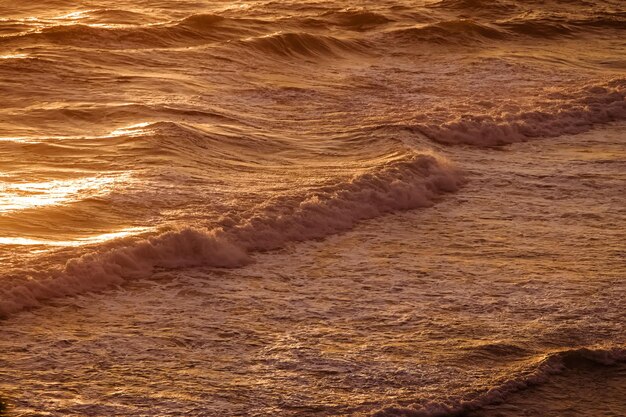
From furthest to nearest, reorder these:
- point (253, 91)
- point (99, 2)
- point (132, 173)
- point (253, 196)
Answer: point (99, 2)
point (253, 91)
point (132, 173)
point (253, 196)

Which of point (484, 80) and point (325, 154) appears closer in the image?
point (325, 154)

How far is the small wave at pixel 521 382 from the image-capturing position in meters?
6.41

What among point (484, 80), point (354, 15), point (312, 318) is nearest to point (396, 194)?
point (312, 318)

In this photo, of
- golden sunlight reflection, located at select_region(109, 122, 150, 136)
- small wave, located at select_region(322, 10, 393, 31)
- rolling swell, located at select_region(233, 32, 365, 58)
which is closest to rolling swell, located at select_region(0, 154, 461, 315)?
golden sunlight reflection, located at select_region(109, 122, 150, 136)

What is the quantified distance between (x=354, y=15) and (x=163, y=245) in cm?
1571

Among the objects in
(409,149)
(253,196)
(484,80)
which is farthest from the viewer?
(484,80)

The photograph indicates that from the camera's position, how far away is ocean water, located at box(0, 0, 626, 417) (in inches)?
267

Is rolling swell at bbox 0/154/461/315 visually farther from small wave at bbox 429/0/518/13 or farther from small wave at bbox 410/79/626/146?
small wave at bbox 429/0/518/13

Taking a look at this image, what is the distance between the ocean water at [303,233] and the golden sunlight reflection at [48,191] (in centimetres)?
4

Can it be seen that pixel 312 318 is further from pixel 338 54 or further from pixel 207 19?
pixel 207 19

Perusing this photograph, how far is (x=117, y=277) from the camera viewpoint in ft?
27.7

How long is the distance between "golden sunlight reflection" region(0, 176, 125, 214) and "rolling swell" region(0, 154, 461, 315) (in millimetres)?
1589

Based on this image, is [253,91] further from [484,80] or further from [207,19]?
[207,19]

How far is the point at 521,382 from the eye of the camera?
22.5 feet
